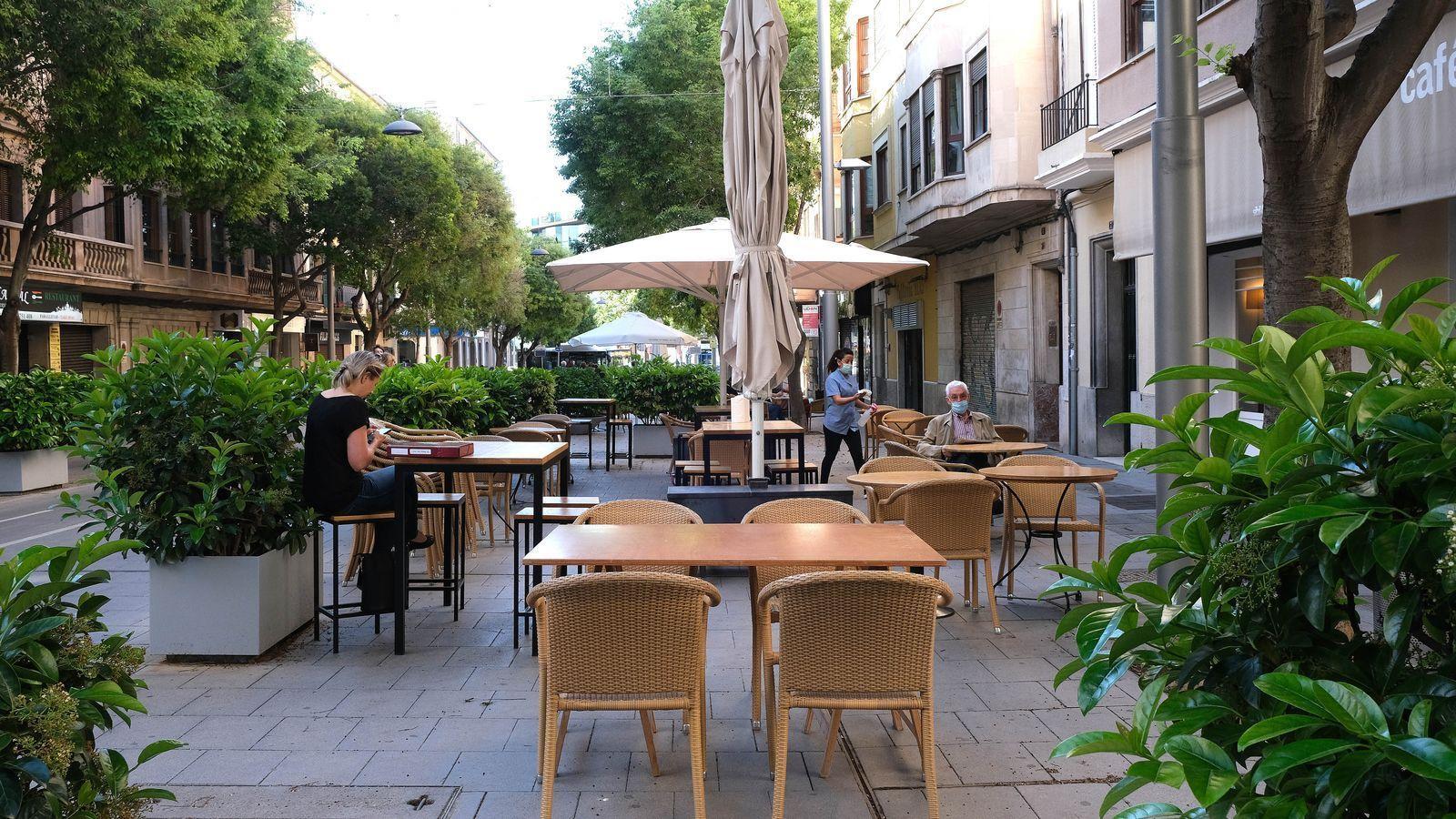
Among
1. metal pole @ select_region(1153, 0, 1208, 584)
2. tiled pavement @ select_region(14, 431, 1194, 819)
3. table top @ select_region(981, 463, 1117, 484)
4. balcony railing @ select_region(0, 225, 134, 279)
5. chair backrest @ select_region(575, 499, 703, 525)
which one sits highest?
balcony railing @ select_region(0, 225, 134, 279)

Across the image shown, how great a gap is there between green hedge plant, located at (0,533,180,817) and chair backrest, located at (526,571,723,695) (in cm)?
166

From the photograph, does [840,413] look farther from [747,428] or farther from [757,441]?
[757,441]

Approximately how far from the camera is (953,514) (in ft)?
22.6

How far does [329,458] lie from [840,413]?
27.2 ft

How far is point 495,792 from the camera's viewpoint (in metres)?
4.43

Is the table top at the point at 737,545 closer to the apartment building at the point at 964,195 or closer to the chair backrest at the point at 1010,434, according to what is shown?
the chair backrest at the point at 1010,434

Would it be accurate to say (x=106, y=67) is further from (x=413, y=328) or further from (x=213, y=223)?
(x=413, y=328)

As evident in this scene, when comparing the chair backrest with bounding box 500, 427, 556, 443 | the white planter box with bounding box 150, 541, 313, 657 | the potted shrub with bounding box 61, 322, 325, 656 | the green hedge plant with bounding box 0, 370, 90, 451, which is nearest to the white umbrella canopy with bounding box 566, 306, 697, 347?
the green hedge plant with bounding box 0, 370, 90, 451

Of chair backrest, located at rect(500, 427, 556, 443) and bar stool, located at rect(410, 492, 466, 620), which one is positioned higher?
chair backrest, located at rect(500, 427, 556, 443)

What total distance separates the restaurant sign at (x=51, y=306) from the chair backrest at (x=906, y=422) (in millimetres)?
19736

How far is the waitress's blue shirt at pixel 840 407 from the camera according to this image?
1380cm

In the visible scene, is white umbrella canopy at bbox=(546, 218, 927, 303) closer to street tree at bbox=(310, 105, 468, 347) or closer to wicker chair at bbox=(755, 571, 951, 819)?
wicker chair at bbox=(755, 571, 951, 819)

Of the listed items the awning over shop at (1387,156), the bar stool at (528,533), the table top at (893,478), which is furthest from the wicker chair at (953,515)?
the awning over shop at (1387,156)

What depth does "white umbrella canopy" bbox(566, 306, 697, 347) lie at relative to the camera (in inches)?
985
